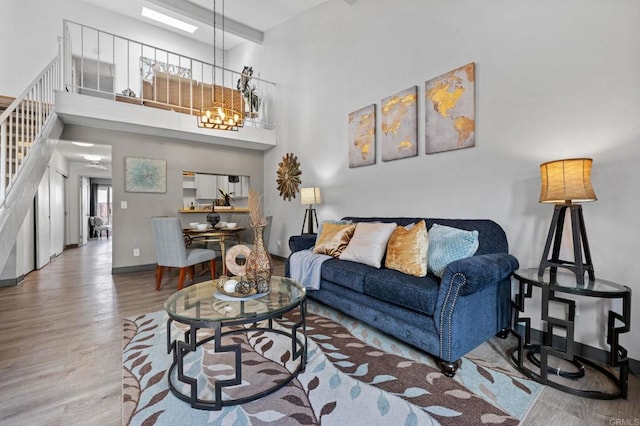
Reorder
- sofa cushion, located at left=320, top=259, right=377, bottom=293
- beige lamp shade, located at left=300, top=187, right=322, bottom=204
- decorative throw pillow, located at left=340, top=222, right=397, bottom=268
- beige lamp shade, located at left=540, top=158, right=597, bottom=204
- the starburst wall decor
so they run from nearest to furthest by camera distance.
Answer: beige lamp shade, located at left=540, top=158, right=597, bottom=204, sofa cushion, located at left=320, top=259, right=377, bottom=293, decorative throw pillow, located at left=340, top=222, right=397, bottom=268, beige lamp shade, located at left=300, top=187, right=322, bottom=204, the starburst wall decor

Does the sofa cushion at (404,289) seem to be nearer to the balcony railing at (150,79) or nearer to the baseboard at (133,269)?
the balcony railing at (150,79)

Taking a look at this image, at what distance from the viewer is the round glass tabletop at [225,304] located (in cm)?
147

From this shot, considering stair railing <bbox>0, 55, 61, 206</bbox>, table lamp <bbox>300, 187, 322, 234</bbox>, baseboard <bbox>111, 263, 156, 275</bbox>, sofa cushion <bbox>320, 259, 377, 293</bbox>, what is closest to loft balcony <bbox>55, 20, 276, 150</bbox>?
stair railing <bbox>0, 55, 61, 206</bbox>

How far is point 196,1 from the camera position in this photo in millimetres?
4719

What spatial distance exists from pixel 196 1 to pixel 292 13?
5.23 feet

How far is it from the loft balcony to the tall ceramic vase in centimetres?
235

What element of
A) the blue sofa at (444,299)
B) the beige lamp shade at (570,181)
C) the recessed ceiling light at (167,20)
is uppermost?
the recessed ceiling light at (167,20)

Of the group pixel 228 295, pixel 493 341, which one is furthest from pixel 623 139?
pixel 228 295

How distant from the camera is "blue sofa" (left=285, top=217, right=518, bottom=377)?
1.71 meters

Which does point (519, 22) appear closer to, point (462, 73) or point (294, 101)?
point (462, 73)

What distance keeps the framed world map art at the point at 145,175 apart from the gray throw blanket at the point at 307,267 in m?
2.98

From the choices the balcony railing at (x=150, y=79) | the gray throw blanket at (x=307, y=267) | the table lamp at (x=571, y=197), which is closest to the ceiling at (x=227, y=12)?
the balcony railing at (x=150, y=79)

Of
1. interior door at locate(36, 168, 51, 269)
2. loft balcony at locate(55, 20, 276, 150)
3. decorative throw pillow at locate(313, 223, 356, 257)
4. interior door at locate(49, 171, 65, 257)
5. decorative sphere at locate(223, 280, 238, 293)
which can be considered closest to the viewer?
decorative sphere at locate(223, 280, 238, 293)

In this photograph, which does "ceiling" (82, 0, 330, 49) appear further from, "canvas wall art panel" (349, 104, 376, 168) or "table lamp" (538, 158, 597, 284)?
"table lamp" (538, 158, 597, 284)
